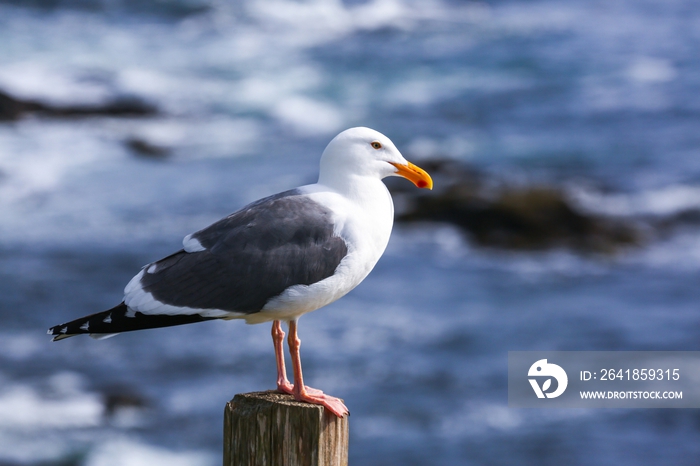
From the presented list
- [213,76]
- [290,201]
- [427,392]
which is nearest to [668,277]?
[427,392]

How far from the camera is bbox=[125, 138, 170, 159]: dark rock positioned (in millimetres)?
23422

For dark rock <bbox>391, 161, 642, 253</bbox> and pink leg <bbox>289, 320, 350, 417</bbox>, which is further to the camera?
dark rock <bbox>391, 161, 642, 253</bbox>

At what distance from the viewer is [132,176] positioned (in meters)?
22.0

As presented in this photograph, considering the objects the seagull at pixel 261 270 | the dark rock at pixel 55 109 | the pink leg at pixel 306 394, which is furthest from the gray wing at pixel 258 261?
the dark rock at pixel 55 109

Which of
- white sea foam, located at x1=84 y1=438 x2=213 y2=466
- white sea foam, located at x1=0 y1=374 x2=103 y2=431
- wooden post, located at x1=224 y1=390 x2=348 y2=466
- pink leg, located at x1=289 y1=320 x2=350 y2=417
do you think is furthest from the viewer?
white sea foam, located at x1=0 y1=374 x2=103 y2=431

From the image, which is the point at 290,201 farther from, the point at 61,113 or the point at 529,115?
the point at 529,115

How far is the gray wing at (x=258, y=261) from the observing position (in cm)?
498

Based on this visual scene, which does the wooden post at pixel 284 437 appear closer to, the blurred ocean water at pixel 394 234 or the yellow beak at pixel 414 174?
the yellow beak at pixel 414 174

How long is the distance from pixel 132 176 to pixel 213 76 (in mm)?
8728

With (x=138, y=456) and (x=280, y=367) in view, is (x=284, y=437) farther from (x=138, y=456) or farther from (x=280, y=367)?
(x=138, y=456)

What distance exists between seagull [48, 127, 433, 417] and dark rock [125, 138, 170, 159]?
18.7 m

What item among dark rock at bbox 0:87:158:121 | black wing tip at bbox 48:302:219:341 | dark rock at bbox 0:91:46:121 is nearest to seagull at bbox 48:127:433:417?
black wing tip at bbox 48:302:219:341

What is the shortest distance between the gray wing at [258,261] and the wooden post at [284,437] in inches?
25.4

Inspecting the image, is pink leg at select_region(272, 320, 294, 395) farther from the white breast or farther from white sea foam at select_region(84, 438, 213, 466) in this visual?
white sea foam at select_region(84, 438, 213, 466)
